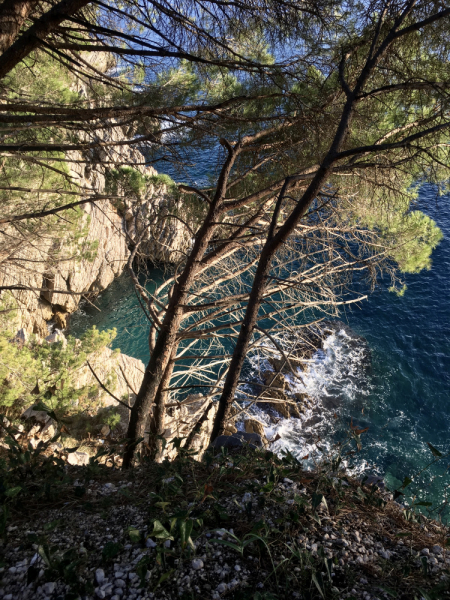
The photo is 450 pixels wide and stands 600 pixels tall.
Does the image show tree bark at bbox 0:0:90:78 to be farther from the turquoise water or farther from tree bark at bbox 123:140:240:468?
the turquoise water

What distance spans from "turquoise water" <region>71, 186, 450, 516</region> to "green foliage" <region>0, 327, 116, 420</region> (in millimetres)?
1921

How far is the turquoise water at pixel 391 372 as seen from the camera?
9.84 meters

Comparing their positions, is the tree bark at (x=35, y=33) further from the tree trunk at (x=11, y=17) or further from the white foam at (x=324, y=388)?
the white foam at (x=324, y=388)

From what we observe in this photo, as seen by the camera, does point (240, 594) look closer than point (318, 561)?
Yes

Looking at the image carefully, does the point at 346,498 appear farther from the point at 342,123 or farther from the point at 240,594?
the point at 342,123

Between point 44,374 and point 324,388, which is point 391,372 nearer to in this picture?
point 324,388

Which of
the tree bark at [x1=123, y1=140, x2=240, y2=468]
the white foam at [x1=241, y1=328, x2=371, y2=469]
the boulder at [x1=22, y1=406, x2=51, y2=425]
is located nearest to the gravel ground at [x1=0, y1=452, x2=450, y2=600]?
the tree bark at [x1=123, y1=140, x2=240, y2=468]

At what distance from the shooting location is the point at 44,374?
246 inches

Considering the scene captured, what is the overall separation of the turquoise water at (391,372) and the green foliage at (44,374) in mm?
1921

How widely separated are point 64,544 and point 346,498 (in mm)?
1722

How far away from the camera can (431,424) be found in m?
10.4

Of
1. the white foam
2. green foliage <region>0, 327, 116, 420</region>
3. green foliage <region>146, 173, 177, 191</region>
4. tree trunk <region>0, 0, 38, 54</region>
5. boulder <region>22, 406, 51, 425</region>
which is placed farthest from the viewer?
green foliage <region>146, 173, 177, 191</region>

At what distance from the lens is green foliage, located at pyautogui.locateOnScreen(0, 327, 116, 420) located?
571 centimetres

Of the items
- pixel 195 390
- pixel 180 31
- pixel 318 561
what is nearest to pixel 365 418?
pixel 195 390
